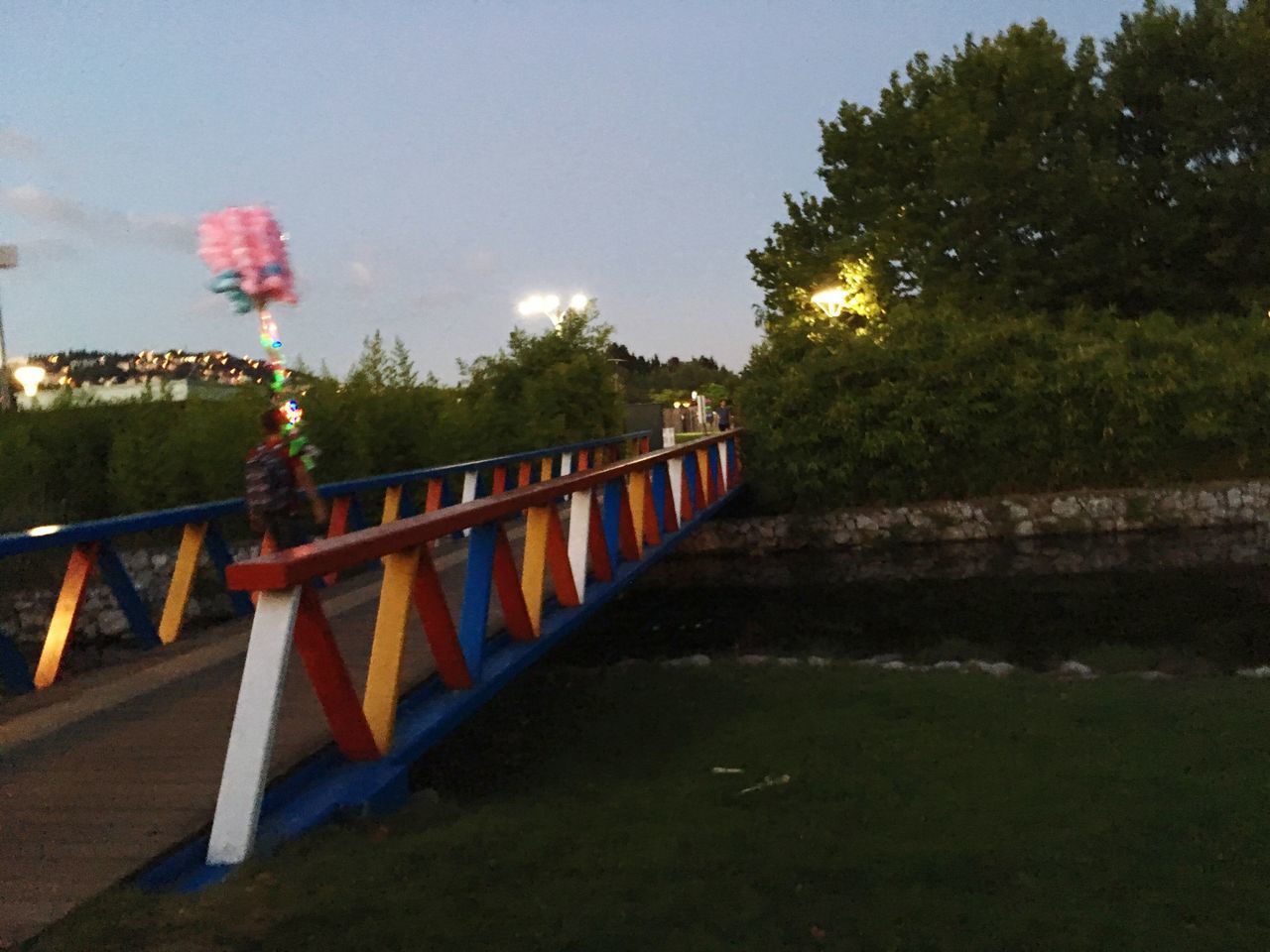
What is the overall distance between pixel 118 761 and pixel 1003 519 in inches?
562

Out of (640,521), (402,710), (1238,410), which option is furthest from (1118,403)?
(402,710)

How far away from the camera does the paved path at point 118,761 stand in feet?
10.2

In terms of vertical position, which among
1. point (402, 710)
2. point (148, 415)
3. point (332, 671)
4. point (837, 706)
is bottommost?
point (837, 706)

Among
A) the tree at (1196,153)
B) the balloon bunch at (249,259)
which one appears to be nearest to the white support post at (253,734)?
the balloon bunch at (249,259)

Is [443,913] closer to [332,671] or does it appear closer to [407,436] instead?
[332,671]

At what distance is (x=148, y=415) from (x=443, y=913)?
15.5 metres

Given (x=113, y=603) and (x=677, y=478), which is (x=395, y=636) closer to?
(x=677, y=478)

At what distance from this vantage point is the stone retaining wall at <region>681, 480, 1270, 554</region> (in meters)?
16.1

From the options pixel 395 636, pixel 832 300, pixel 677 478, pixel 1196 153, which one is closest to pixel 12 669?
pixel 395 636

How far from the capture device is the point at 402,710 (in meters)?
4.70

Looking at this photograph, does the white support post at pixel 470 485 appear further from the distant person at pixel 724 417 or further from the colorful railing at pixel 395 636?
the distant person at pixel 724 417

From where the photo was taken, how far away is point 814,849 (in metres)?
3.26

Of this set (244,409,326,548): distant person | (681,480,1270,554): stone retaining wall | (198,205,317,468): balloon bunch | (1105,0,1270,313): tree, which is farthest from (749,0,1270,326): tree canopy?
(244,409,326,548): distant person

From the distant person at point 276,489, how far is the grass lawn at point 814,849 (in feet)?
7.81
